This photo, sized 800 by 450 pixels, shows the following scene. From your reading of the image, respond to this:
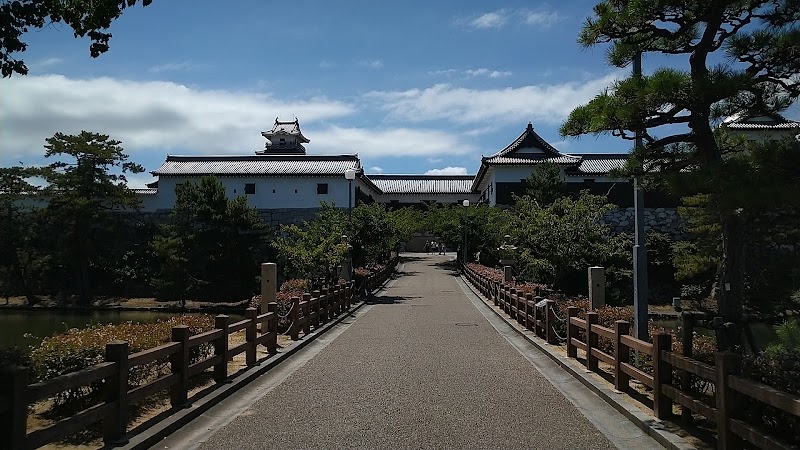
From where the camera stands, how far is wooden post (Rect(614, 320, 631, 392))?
7605 millimetres

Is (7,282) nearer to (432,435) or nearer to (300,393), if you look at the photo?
(300,393)

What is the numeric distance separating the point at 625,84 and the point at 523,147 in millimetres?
35262

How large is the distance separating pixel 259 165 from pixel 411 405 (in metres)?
36.0

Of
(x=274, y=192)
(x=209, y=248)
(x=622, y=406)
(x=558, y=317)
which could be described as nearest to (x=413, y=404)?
(x=622, y=406)

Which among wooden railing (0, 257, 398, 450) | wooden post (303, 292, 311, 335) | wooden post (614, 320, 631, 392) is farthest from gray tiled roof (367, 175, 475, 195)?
wooden post (614, 320, 631, 392)

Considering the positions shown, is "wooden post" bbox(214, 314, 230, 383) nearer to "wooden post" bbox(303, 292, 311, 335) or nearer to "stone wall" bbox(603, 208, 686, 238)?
"wooden post" bbox(303, 292, 311, 335)

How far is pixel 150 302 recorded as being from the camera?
34344 mm

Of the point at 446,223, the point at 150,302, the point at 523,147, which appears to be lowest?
the point at 150,302

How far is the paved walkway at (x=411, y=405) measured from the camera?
5949 mm

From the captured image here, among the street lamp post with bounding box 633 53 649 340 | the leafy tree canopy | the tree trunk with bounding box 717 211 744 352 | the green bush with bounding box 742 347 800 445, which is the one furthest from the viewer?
Result: the leafy tree canopy

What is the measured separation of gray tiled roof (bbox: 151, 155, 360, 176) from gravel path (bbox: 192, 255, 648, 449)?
1111 inches

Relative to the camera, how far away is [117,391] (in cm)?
547

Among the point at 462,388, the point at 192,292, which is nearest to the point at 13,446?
the point at 462,388

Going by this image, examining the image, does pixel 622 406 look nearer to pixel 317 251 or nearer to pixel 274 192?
pixel 317 251
